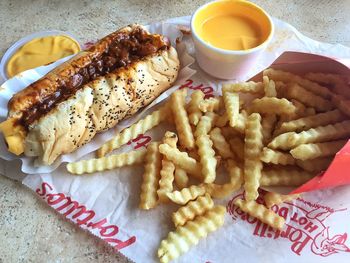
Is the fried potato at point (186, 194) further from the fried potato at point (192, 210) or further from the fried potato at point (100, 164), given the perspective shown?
the fried potato at point (100, 164)

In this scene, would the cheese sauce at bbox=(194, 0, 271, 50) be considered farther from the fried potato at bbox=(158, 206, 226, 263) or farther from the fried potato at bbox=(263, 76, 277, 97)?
the fried potato at bbox=(158, 206, 226, 263)

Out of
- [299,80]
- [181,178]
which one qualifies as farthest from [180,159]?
[299,80]

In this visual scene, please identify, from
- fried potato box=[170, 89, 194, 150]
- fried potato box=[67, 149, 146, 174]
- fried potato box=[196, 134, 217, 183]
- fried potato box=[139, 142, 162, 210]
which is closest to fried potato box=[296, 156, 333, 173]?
fried potato box=[196, 134, 217, 183]

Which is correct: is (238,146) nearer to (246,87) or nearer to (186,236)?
(246,87)

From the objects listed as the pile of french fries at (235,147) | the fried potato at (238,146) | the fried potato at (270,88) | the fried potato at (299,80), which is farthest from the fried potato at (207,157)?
the fried potato at (299,80)

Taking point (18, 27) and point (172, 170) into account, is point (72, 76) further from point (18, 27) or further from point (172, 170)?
point (18, 27)

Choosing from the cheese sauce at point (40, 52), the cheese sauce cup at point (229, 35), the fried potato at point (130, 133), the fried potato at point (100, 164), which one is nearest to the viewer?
the fried potato at point (100, 164)
